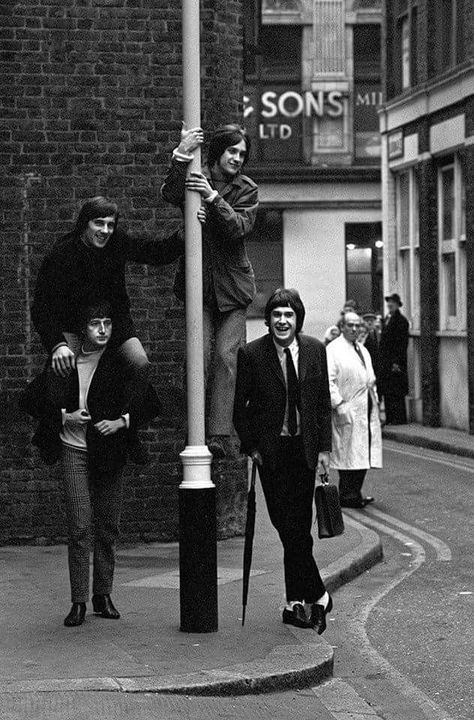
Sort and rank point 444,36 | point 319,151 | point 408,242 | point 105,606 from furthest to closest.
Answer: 1. point 319,151
2. point 408,242
3. point 444,36
4. point 105,606

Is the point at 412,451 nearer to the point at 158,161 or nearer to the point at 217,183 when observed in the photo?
the point at 158,161

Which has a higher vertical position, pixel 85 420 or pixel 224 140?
pixel 224 140

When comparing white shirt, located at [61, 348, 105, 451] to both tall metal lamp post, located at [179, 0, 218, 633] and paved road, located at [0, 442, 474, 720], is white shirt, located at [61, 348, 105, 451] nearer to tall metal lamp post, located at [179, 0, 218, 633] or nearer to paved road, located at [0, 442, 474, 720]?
tall metal lamp post, located at [179, 0, 218, 633]

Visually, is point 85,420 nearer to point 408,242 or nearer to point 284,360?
point 284,360

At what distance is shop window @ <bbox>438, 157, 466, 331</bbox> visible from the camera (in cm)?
2405

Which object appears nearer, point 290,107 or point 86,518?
point 86,518

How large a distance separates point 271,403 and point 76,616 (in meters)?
1.56

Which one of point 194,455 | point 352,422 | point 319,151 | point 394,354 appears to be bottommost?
point 352,422

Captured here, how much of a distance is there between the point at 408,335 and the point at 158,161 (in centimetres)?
1444

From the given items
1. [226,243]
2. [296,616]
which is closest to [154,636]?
[296,616]

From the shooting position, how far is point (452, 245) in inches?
965

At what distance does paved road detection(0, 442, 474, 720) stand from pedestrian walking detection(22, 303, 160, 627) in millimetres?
1519

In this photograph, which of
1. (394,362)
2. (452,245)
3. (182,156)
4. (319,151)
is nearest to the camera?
(182,156)

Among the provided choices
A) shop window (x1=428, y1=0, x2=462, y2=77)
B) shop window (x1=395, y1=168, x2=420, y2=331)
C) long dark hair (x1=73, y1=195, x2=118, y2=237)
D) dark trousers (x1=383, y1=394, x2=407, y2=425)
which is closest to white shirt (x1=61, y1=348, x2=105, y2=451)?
long dark hair (x1=73, y1=195, x2=118, y2=237)
